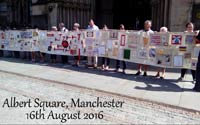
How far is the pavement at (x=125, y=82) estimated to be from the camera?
21.2 ft

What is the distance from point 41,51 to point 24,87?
4.67 metres

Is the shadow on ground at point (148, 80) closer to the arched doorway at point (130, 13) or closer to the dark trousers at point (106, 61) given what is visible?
the dark trousers at point (106, 61)

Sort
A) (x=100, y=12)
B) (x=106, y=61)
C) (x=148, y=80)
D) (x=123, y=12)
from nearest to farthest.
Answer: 1. (x=148, y=80)
2. (x=106, y=61)
3. (x=100, y=12)
4. (x=123, y=12)

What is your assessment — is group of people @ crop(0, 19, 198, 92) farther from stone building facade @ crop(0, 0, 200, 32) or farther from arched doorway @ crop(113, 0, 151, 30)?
arched doorway @ crop(113, 0, 151, 30)

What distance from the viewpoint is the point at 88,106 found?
5.89 metres

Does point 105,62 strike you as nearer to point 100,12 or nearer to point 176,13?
point 176,13

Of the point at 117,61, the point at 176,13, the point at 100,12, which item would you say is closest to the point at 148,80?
the point at 117,61

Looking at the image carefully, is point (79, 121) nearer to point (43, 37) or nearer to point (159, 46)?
point (159, 46)

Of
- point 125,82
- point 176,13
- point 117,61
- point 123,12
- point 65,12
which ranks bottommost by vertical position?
point 125,82

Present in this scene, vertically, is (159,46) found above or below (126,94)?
above

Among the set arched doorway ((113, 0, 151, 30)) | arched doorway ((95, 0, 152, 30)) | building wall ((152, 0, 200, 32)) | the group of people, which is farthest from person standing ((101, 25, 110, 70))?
arched doorway ((113, 0, 151, 30))

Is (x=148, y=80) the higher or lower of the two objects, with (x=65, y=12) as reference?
lower

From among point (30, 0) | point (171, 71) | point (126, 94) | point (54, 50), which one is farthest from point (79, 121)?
point (30, 0)

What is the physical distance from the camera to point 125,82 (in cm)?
798
